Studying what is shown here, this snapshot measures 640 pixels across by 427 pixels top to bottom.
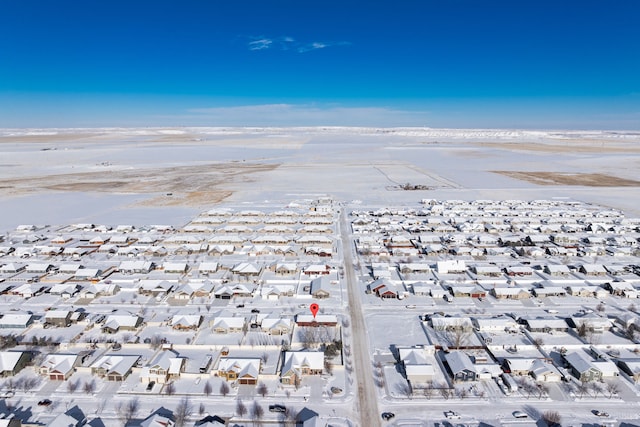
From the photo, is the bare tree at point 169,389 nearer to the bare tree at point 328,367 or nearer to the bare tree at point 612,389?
the bare tree at point 328,367

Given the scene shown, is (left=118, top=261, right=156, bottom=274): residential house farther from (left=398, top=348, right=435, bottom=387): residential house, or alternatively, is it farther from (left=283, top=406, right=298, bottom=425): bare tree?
(left=398, top=348, right=435, bottom=387): residential house

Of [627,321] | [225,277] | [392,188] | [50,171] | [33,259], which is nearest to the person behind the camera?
[627,321]

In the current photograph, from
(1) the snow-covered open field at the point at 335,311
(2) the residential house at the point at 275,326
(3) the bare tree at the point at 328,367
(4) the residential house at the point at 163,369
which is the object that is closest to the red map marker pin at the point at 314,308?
(1) the snow-covered open field at the point at 335,311

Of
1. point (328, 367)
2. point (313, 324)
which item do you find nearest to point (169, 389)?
point (328, 367)

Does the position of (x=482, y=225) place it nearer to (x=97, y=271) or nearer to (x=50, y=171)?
(x=97, y=271)

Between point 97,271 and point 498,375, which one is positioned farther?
point 97,271

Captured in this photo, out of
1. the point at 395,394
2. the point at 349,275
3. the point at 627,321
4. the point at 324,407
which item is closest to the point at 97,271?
the point at 349,275

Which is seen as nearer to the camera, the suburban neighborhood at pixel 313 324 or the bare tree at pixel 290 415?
the bare tree at pixel 290 415
